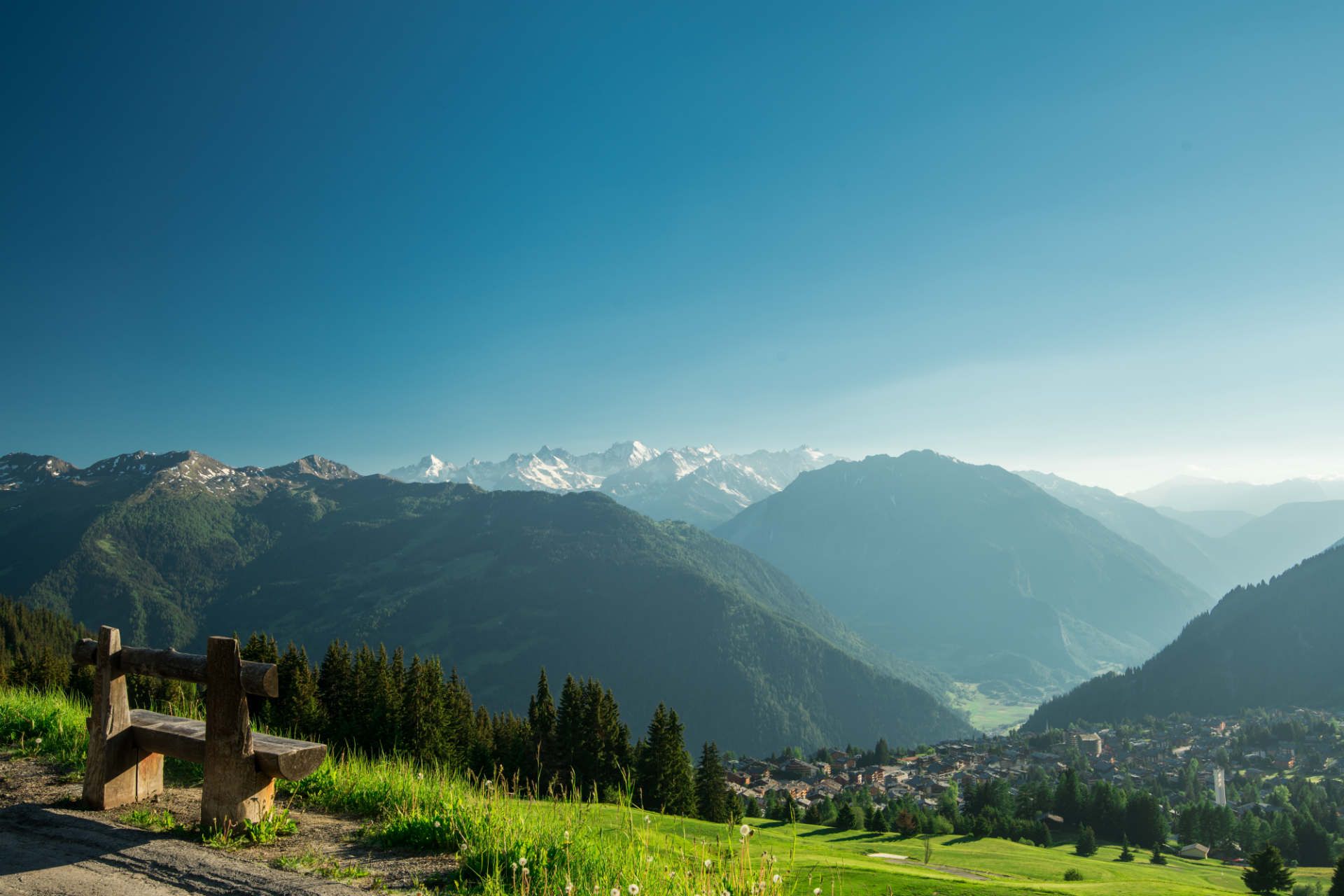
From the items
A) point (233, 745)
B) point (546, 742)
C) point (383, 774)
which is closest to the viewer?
point (233, 745)

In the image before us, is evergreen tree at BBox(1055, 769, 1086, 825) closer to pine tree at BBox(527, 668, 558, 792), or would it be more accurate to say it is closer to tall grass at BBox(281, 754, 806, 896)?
pine tree at BBox(527, 668, 558, 792)

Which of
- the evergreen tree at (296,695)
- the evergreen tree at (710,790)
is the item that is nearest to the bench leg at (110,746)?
the evergreen tree at (296,695)

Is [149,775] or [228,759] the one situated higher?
[228,759]

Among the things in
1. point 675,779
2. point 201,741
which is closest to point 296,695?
point 675,779

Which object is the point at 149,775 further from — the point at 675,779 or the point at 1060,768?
the point at 1060,768

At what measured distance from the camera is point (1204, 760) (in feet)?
581

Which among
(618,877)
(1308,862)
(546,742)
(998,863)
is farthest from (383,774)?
(1308,862)

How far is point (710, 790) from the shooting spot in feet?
182

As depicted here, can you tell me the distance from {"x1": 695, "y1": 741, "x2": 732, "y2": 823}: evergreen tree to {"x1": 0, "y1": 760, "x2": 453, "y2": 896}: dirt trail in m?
49.2

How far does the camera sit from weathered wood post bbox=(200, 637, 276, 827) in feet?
25.5

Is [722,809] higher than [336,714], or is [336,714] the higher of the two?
[336,714]

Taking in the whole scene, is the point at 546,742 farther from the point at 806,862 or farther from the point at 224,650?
the point at 224,650

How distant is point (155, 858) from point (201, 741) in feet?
5.18

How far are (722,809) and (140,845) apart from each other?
54043mm
